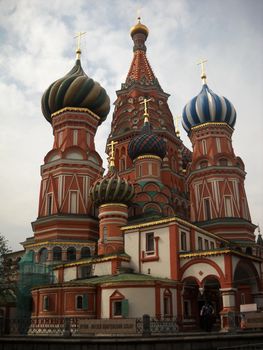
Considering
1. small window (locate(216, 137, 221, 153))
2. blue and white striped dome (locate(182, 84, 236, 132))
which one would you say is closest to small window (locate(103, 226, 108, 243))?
small window (locate(216, 137, 221, 153))

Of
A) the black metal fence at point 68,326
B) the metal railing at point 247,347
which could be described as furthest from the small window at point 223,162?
the metal railing at point 247,347

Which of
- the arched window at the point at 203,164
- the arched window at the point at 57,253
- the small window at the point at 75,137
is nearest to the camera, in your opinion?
the arched window at the point at 57,253

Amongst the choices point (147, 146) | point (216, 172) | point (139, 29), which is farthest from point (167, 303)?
point (139, 29)

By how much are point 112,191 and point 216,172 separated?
10.0m

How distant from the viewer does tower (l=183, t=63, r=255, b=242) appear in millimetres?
30844

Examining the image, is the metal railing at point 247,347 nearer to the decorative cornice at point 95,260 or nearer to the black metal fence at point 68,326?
the black metal fence at point 68,326

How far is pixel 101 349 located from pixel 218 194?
22.1 metres

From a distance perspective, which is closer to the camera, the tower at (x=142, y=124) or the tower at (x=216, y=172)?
the tower at (x=216, y=172)

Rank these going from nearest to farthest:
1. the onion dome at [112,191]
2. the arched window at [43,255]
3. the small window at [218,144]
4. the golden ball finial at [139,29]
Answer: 1. the onion dome at [112,191]
2. the arched window at [43,255]
3. the small window at [218,144]
4. the golden ball finial at [139,29]

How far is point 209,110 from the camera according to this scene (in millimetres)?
34188

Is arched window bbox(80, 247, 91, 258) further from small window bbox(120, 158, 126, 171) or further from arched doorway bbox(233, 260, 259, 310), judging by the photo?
arched doorway bbox(233, 260, 259, 310)

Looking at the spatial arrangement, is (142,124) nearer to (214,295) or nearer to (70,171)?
(70,171)

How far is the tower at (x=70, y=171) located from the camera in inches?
1138

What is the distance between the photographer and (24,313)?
2523 centimetres
